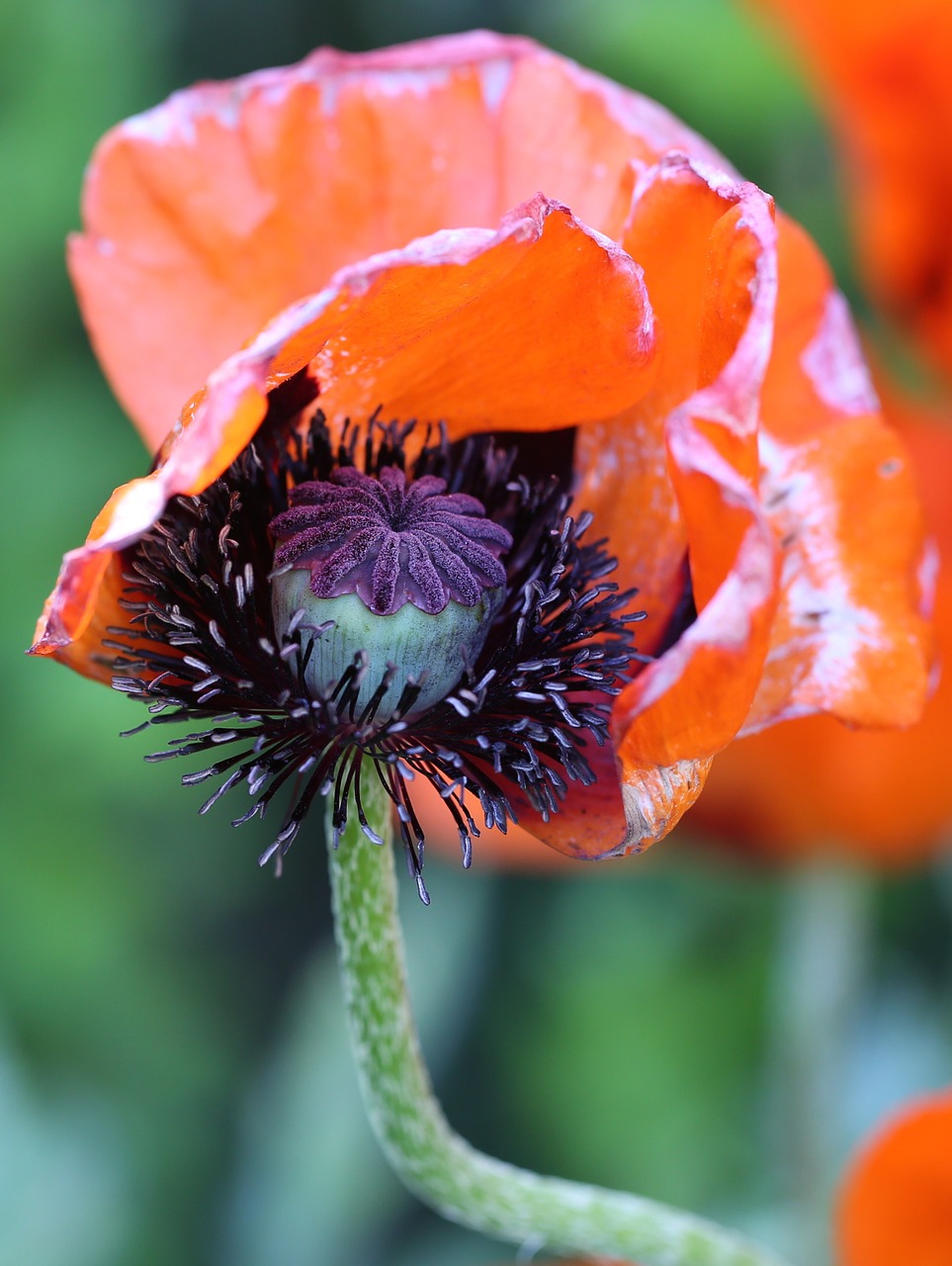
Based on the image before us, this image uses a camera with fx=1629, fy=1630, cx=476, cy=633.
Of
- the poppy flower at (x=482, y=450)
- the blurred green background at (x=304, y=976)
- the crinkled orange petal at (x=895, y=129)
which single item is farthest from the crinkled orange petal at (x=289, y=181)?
the blurred green background at (x=304, y=976)

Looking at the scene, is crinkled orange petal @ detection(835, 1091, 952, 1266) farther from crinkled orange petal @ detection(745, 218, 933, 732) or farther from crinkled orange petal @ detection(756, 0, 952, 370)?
crinkled orange petal @ detection(756, 0, 952, 370)

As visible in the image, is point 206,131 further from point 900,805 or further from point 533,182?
point 900,805

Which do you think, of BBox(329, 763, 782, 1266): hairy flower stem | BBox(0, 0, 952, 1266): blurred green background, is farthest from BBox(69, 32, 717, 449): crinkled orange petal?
BBox(0, 0, 952, 1266): blurred green background

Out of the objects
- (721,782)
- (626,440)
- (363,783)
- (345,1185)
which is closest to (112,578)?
(363,783)

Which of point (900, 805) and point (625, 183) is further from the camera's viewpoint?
point (900, 805)

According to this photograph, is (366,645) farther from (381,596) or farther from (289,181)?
(289,181)

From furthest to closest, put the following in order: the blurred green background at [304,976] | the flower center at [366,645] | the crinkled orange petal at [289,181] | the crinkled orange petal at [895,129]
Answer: the blurred green background at [304,976] < the crinkled orange petal at [895,129] < the crinkled orange petal at [289,181] < the flower center at [366,645]

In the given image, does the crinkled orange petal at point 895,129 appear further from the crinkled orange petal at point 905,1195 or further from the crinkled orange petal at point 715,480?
the crinkled orange petal at point 905,1195
